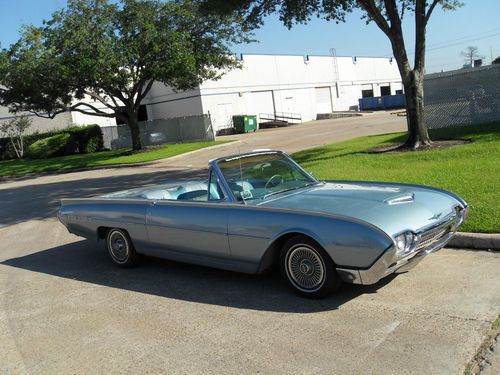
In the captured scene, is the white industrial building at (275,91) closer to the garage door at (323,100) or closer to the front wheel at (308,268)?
the garage door at (323,100)

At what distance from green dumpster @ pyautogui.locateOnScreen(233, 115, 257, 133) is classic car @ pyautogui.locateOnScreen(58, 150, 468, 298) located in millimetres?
35128

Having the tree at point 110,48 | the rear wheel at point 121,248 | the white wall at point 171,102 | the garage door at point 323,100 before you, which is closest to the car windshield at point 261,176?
the rear wheel at point 121,248

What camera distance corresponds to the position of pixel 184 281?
5.77 meters

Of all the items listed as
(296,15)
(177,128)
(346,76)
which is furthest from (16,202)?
(346,76)

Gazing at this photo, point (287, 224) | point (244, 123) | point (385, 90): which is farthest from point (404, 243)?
point (385, 90)

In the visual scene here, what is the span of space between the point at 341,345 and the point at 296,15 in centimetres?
1314

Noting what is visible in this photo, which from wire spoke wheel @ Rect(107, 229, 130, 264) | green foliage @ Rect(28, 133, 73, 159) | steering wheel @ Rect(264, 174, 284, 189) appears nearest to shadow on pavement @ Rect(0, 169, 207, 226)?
wire spoke wheel @ Rect(107, 229, 130, 264)

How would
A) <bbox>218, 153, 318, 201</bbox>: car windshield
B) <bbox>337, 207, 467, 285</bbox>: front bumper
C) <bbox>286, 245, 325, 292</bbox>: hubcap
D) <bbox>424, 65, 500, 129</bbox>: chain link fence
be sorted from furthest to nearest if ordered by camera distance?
<bbox>424, 65, 500, 129</bbox>: chain link fence
<bbox>218, 153, 318, 201</bbox>: car windshield
<bbox>286, 245, 325, 292</bbox>: hubcap
<bbox>337, 207, 467, 285</bbox>: front bumper

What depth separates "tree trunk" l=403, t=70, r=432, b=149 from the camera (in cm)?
1309

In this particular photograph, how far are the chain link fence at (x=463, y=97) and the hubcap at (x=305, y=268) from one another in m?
13.5

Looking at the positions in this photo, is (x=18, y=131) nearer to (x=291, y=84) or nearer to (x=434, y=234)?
(x=291, y=84)

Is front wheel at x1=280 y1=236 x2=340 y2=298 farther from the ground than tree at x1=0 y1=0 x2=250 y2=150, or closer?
closer

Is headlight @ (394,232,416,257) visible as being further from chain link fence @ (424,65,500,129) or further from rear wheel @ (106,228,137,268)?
chain link fence @ (424,65,500,129)

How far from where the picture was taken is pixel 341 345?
381cm
